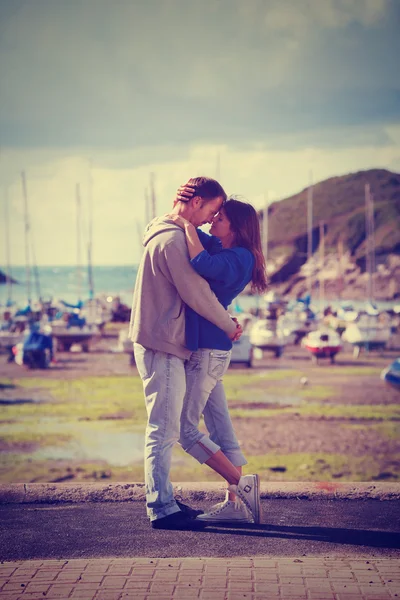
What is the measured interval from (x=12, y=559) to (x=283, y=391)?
17641 mm

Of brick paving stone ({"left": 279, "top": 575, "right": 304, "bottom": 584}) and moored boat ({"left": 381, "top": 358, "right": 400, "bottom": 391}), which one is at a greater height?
brick paving stone ({"left": 279, "top": 575, "right": 304, "bottom": 584})

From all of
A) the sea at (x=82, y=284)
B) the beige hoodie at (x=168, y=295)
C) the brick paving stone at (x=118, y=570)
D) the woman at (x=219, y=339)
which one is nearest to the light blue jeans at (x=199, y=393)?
the woman at (x=219, y=339)

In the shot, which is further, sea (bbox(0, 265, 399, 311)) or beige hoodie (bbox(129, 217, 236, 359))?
sea (bbox(0, 265, 399, 311))

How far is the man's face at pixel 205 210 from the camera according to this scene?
187 inches

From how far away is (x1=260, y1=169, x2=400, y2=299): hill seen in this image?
418 feet

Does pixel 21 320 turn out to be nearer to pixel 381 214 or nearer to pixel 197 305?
pixel 197 305

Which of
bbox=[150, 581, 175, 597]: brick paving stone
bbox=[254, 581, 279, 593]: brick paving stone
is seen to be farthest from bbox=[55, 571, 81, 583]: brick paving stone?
bbox=[254, 581, 279, 593]: brick paving stone

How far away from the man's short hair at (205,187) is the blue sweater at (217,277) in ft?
0.77

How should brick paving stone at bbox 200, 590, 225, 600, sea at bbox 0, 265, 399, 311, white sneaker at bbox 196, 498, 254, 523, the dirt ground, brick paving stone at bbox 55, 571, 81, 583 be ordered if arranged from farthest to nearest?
1. sea at bbox 0, 265, 399, 311
2. the dirt ground
3. white sneaker at bbox 196, 498, 254, 523
4. brick paving stone at bbox 55, 571, 81, 583
5. brick paving stone at bbox 200, 590, 225, 600

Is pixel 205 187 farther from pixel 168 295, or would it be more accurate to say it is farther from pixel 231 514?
pixel 231 514

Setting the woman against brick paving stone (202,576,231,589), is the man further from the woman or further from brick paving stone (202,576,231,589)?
brick paving stone (202,576,231,589)

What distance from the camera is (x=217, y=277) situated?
4.62 m

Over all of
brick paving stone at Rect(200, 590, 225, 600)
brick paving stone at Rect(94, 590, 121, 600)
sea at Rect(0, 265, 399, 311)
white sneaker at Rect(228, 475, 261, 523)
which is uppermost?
white sneaker at Rect(228, 475, 261, 523)

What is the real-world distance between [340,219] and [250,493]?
142778 mm
